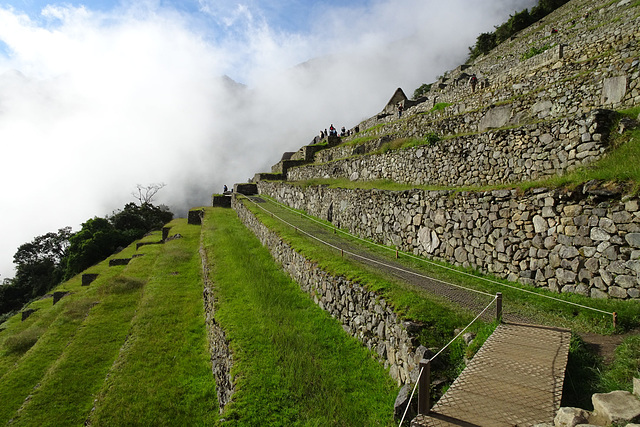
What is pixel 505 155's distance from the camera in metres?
10.1

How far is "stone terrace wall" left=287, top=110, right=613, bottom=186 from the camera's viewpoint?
8086mm

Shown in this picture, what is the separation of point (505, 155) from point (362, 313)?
616 cm

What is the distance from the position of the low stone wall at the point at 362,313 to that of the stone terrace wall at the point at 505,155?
548 centimetres

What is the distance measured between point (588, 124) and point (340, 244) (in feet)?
24.5

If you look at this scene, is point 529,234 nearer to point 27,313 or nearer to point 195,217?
point 27,313

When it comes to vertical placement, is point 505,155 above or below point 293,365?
above

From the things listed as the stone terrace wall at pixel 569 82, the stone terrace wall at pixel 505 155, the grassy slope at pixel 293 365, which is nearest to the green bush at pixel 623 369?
the grassy slope at pixel 293 365

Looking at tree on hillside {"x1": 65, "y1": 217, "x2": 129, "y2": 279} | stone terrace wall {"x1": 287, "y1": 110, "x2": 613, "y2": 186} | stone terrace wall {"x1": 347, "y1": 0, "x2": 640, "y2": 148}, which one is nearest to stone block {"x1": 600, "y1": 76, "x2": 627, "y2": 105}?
stone terrace wall {"x1": 347, "y1": 0, "x2": 640, "y2": 148}

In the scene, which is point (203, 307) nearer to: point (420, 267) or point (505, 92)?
point (420, 267)

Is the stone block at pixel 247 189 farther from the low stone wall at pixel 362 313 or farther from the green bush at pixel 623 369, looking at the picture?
the green bush at pixel 623 369

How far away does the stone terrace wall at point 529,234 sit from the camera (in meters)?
→ 5.97

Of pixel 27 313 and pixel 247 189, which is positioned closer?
pixel 27 313

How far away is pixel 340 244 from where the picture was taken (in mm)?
12570

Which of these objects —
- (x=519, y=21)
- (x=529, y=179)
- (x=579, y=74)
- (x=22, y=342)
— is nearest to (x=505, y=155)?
(x=529, y=179)
